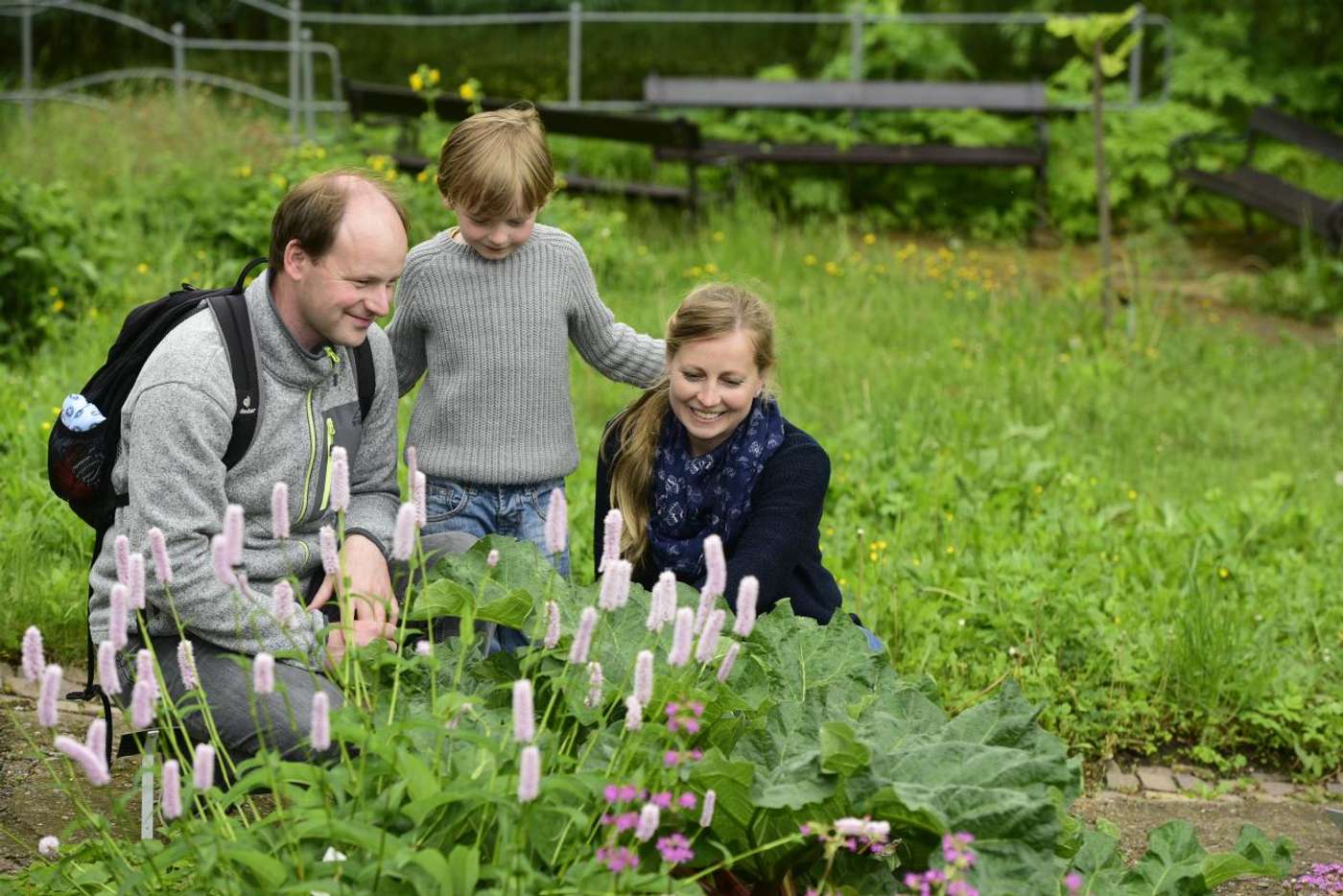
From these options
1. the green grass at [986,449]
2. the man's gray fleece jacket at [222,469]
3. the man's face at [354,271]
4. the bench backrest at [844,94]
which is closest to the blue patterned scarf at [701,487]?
the green grass at [986,449]

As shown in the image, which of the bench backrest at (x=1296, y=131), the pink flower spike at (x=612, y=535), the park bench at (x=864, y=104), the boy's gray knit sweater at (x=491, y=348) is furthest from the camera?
the park bench at (x=864, y=104)

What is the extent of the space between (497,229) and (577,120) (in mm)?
7127

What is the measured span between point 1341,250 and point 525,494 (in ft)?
25.8

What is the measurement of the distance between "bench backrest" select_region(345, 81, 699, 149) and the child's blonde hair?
683cm

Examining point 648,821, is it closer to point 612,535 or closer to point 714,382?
point 612,535

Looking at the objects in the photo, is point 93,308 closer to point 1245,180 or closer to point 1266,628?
point 1266,628

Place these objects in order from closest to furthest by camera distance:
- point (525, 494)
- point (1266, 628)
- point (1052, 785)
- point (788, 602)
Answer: point (1052, 785), point (788, 602), point (525, 494), point (1266, 628)

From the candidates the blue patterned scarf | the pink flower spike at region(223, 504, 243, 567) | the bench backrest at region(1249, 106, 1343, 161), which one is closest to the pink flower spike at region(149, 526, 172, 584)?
the pink flower spike at region(223, 504, 243, 567)

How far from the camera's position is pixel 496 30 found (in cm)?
1628

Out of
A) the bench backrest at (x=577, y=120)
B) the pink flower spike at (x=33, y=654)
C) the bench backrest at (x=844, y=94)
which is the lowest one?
the pink flower spike at (x=33, y=654)

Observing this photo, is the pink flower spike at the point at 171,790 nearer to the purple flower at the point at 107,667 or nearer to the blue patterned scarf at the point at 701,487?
the purple flower at the point at 107,667

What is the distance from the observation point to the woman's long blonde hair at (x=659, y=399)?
3273 millimetres

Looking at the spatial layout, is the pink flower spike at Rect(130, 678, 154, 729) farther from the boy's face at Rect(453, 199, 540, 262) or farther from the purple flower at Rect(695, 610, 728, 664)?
the boy's face at Rect(453, 199, 540, 262)

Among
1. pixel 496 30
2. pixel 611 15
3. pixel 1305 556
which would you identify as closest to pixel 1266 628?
pixel 1305 556
